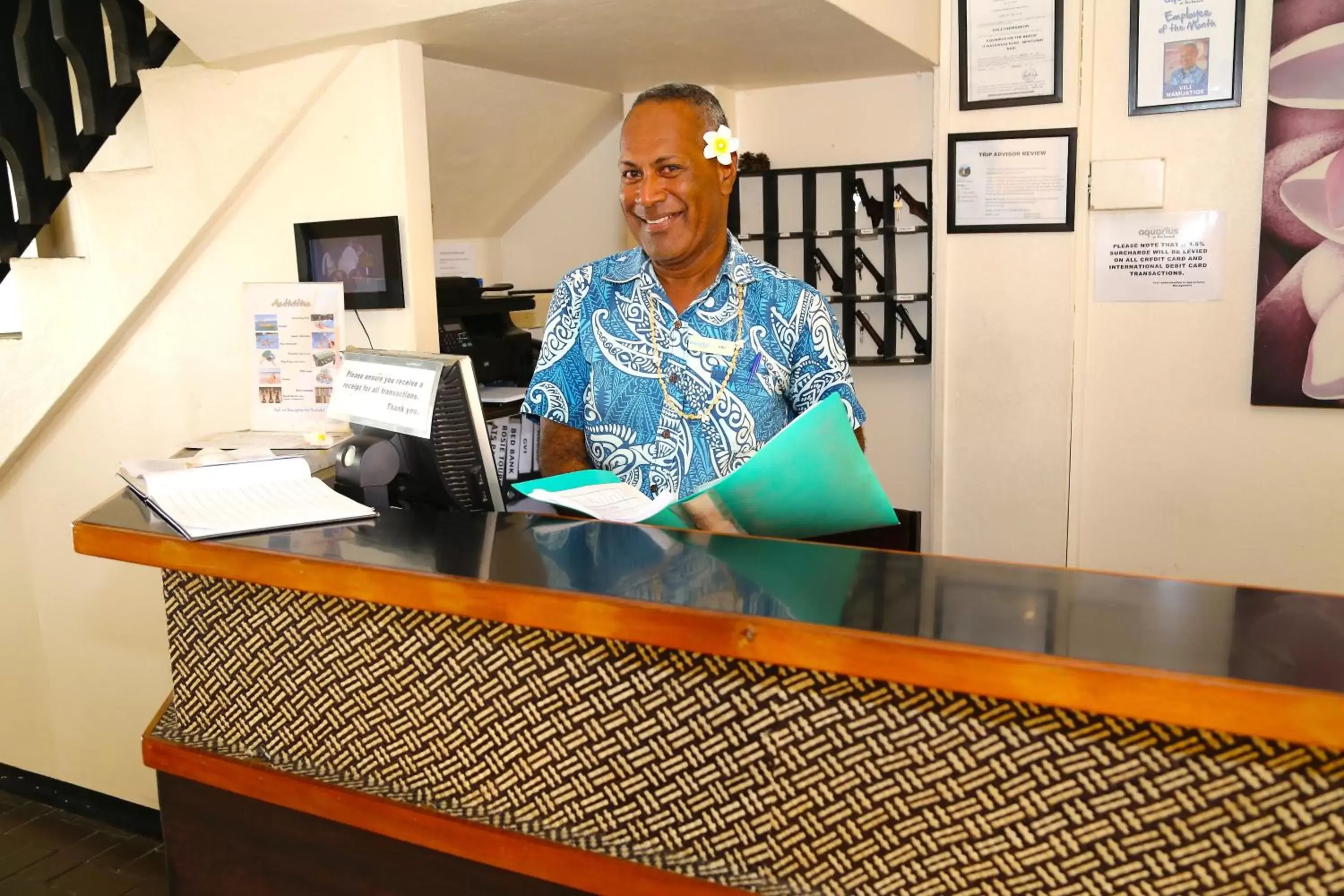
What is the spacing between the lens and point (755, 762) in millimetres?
1081

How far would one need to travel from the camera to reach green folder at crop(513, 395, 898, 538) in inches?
47.7

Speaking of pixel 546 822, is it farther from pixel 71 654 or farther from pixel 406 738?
pixel 71 654

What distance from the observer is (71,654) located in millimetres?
3377

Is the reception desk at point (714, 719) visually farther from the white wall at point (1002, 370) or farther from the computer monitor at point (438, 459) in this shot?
the white wall at point (1002, 370)

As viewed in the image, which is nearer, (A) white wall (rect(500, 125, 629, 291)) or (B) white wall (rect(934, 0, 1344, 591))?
(B) white wall (rect(934, 0, 1344, 591))

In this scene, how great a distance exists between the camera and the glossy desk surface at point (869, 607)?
0.81 metres

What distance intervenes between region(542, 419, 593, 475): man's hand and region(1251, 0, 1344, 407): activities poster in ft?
5.91

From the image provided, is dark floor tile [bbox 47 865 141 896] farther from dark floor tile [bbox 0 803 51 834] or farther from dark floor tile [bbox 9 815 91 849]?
dark floor tile [bbox 0 803 51 834]

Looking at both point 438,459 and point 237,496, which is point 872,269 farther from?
point 237,496

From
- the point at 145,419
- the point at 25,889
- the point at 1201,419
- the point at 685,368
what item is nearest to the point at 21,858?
the point at 25,889

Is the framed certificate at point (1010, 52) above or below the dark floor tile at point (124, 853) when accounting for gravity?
above

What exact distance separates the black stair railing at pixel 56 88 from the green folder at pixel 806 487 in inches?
88.2

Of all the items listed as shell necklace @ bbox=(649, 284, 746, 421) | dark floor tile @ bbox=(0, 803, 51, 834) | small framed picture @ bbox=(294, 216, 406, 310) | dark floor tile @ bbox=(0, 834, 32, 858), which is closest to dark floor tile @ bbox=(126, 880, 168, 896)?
dark floor tile @ bbox=(0, 834, 32, 858)

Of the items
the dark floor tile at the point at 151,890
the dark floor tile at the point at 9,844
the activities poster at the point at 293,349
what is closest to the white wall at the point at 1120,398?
the activities poster at the point at 293,349
